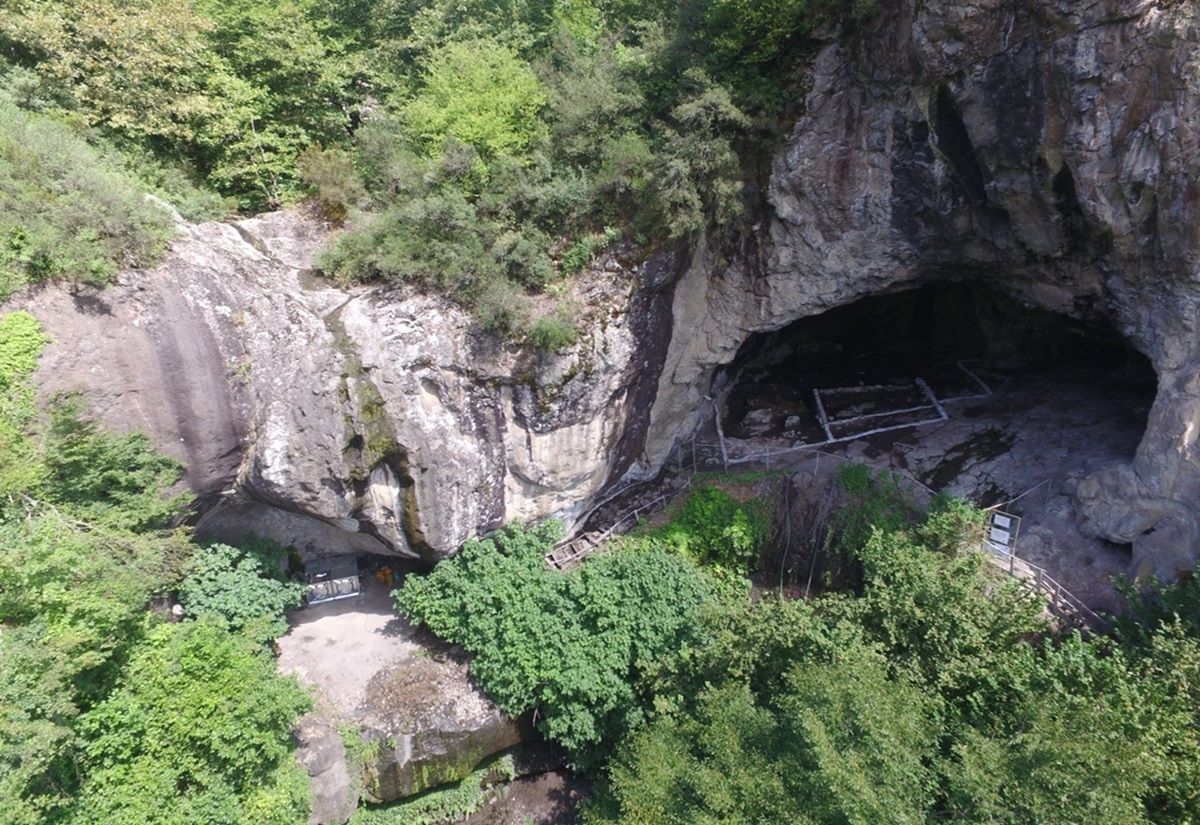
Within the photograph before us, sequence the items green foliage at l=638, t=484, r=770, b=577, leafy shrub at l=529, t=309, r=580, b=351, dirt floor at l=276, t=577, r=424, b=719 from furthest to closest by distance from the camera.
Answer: green foliage at l=638, t=484, r=770, b=577
dirt floor at l=276, t=577, r=424, b=719
leafy shrub at l=529, t=309, r=580, b=351

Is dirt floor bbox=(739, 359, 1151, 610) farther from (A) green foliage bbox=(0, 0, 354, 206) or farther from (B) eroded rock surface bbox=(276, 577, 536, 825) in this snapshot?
(A) green foliage bbox=(0, 0, 354, 206)

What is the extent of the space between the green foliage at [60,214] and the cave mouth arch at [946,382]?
14220mm

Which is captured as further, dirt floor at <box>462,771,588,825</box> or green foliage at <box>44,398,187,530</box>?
dirt floor at <box>462,771,588,825</box>

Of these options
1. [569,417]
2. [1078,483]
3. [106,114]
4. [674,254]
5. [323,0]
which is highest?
[323,0]

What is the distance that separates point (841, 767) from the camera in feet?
26.8

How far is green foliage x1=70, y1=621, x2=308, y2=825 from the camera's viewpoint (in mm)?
9219

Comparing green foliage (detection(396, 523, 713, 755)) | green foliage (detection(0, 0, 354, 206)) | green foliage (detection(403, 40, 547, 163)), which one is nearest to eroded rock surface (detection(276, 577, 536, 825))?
green foliage (detection(396, 523, 713, 755))

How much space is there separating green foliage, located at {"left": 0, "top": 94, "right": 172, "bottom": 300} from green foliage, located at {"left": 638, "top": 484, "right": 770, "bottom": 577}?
1171 centimetres

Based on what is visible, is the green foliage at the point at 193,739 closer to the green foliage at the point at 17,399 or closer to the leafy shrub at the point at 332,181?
the green foliage at the point at 17,399

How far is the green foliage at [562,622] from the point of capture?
12648 mm

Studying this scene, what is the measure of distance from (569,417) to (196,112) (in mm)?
9989

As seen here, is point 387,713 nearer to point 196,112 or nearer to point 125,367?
point 125,367

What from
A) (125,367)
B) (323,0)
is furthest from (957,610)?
(323,0)

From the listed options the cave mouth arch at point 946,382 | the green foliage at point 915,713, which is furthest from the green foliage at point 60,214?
the cave mouth arch at point 946,382
